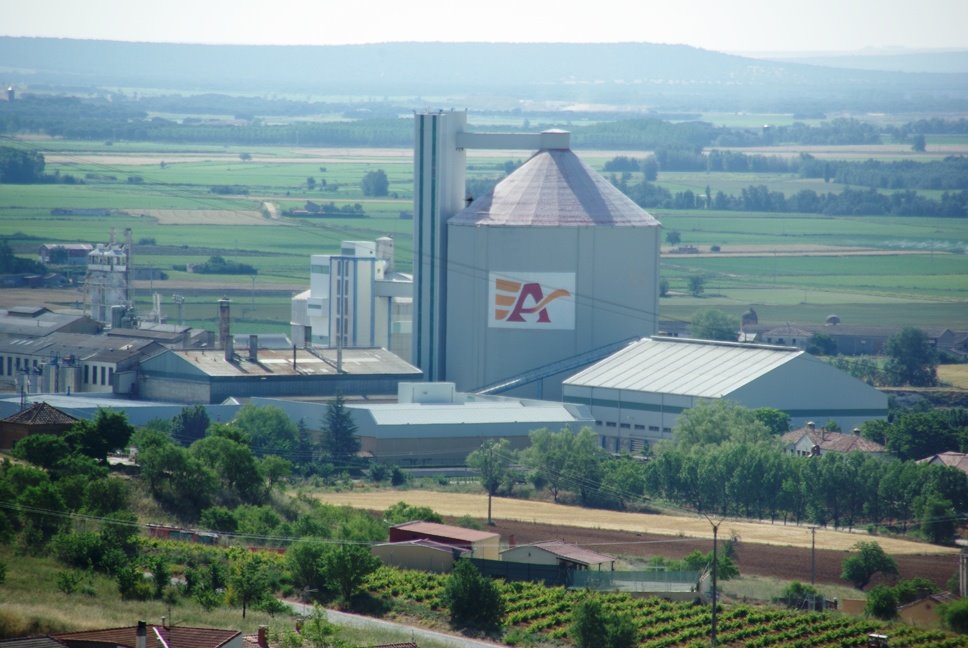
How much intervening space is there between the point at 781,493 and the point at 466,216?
22.4 m

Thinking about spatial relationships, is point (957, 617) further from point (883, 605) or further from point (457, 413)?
point (457, 413)

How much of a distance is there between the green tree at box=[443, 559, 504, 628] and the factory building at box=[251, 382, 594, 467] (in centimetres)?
2307

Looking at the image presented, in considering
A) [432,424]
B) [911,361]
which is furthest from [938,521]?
[911,361]

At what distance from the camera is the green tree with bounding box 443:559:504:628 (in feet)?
133

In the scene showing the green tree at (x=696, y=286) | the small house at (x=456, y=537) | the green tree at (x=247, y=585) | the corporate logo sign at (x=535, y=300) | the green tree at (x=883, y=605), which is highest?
the corporate logo sign at (x=535, y=300)

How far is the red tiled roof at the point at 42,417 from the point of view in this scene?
5441 cm

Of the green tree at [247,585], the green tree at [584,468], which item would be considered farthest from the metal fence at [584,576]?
the green tree at [584,468]

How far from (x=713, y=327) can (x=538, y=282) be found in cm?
2882

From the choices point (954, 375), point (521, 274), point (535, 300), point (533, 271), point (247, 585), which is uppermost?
point (533, 271)

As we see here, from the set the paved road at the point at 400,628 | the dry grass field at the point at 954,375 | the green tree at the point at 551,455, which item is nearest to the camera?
the paved road at the point at 400,628

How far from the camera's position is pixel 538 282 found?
240 feet

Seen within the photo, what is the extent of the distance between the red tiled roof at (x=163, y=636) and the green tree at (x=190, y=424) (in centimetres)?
2937

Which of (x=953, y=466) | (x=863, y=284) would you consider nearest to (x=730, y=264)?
(x=863, y=284)

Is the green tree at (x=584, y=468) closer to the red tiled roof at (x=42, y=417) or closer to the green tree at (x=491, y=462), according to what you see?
the green tree at (x=491, y=462)
